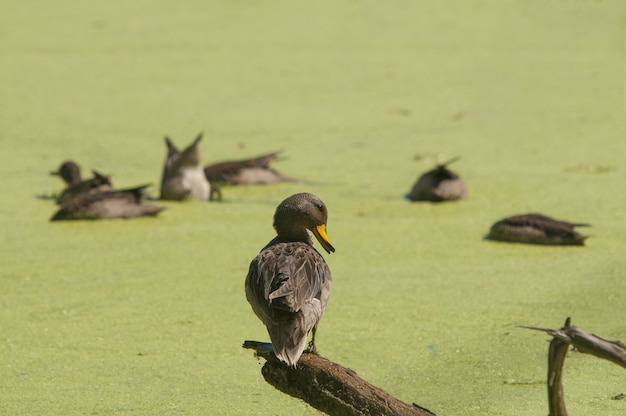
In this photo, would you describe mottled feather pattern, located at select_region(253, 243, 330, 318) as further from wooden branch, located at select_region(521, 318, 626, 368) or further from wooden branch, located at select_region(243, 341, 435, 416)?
wooden branch, located at select_region(521, 318, 626, 368)

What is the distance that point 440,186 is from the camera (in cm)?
643

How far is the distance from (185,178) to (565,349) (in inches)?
187

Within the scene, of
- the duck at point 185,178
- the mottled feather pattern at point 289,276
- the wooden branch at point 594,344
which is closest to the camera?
the wooden branch at point 594,344

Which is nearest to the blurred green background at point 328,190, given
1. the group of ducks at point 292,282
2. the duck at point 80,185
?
the duck at point 80,185

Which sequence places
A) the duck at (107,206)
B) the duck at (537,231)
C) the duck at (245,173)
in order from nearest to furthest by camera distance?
the duck at (537,231)
the duck at (107,206)
the duck at (245,173)

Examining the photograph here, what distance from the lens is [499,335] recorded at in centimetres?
408

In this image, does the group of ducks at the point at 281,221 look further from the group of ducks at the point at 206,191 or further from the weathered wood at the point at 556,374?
the weathered wood at the point at 556,374

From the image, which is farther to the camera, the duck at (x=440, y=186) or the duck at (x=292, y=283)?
the duck at (x=440, y=186)

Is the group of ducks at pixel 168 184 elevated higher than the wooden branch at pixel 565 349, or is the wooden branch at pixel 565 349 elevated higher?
the group of ducks at pixel 168 184

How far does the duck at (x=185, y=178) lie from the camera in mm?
6770

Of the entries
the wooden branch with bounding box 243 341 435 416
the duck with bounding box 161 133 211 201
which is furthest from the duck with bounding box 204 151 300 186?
the wooden branch with bounding box 243 341 435 416

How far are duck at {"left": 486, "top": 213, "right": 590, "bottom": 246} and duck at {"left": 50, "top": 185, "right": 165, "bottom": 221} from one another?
206cm

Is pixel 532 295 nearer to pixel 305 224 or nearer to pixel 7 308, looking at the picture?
pixel 305 224

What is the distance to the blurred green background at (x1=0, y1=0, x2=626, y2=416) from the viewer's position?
3.75 metres
